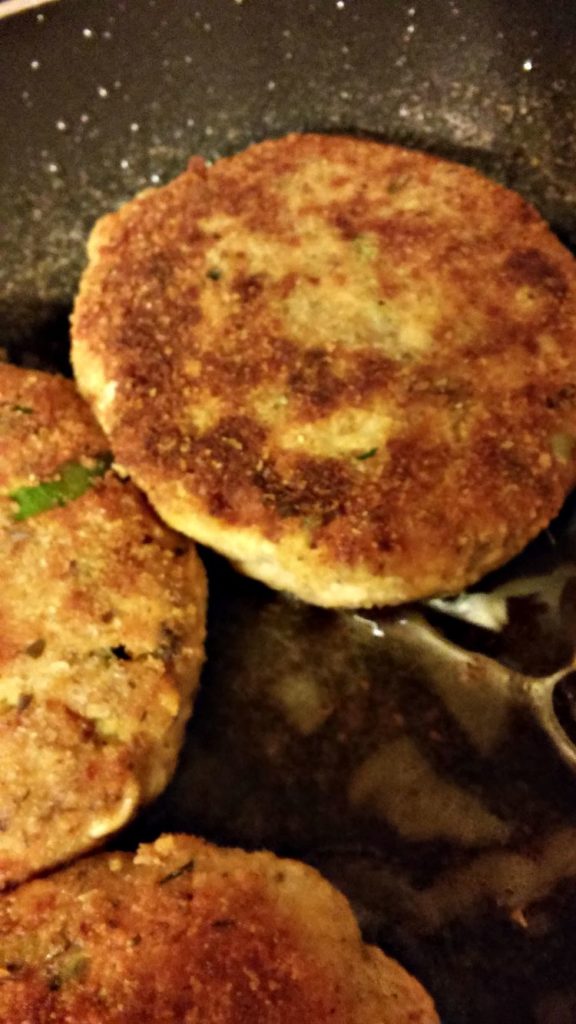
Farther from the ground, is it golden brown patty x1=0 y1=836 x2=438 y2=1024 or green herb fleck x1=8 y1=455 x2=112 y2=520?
green herb fleck x1=8 y1=455 x2=112 y2=520

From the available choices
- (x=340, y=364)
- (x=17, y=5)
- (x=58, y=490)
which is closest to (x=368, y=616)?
(x=340, y=364)

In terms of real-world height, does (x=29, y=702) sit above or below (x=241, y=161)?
below

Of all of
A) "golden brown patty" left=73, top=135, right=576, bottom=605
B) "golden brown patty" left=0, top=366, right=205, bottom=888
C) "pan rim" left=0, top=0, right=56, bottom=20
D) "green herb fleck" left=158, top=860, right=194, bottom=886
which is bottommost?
"green herb fleck" left=158, top=860, right=194, bottom=886

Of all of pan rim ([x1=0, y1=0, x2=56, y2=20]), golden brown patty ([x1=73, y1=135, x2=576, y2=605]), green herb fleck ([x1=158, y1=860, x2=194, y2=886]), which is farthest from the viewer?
pan rim ([x1=0, y1=0, x2=56, y2=20])

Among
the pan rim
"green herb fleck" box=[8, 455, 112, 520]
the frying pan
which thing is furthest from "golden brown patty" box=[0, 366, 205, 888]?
the pan rim

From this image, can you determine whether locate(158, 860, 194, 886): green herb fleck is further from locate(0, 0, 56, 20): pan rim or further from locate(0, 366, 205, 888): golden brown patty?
locate(0, 0, 56, 20): pan rim

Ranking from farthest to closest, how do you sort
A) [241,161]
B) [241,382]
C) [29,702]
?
[241,161], [241,382], [29,702]

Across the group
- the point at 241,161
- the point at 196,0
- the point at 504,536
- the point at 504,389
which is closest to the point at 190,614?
the point at 504,536

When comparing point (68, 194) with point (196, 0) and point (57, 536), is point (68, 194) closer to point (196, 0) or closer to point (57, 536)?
point (196, 0)
